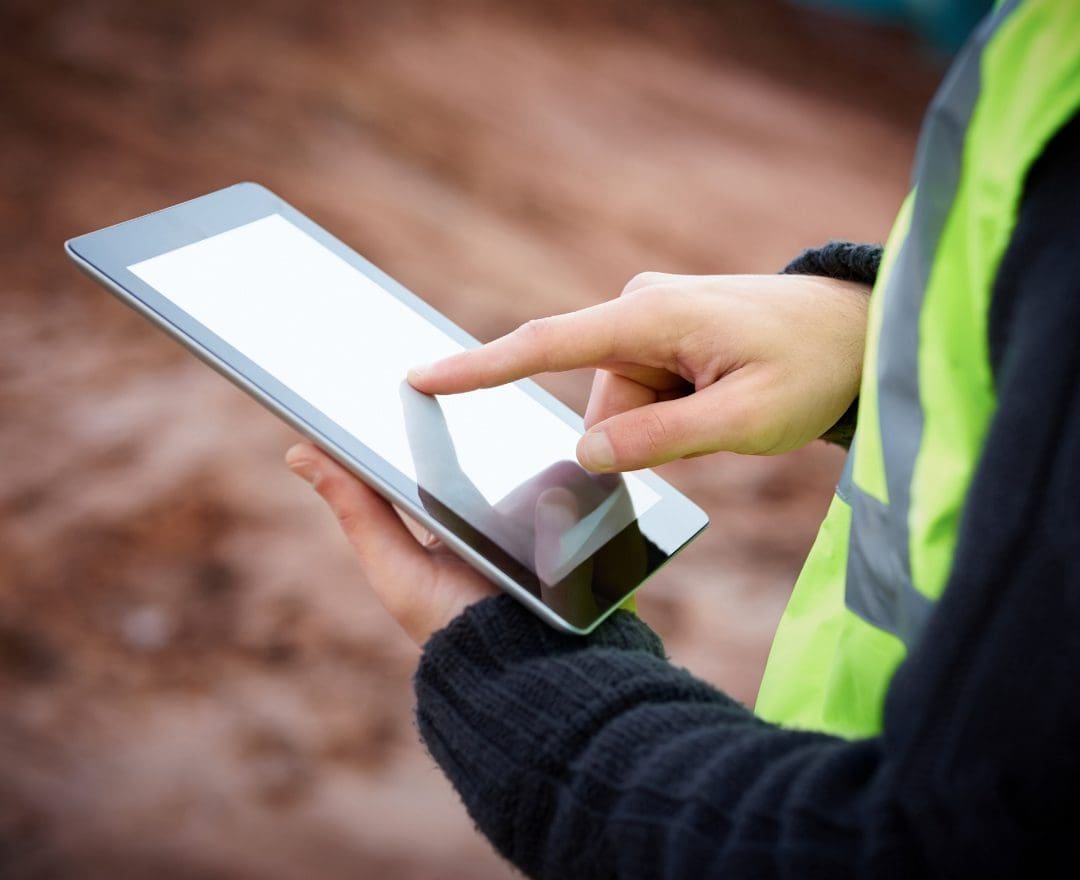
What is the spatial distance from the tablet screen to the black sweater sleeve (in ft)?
0.56

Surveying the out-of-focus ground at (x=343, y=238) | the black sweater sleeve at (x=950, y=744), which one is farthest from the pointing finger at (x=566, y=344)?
the out-of-focus ground at (x=343, y=238)

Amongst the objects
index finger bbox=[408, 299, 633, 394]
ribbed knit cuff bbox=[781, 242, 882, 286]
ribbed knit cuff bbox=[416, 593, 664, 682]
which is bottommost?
ribbed knit cuff bbox=[416, 593, 664, 682]

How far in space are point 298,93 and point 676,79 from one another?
1160mm

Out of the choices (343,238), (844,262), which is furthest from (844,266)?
(343,238)

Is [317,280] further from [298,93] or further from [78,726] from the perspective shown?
[298,93]

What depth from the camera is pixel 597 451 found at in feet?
2.16

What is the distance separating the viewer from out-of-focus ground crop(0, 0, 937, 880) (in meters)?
1.33

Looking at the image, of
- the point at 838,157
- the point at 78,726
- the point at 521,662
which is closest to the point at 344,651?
the point at 78,726

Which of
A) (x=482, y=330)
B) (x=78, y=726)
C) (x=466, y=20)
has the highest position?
(x=466, y=20)

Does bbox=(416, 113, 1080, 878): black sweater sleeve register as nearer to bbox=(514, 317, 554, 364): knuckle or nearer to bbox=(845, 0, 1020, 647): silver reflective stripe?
bbox=(845, 0, 1020, 647): silver reflective stripe

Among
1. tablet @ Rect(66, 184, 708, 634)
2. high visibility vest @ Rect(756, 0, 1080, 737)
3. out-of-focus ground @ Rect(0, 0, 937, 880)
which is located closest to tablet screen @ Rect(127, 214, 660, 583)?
tablet @ Rect(66, 184, 708, 634)

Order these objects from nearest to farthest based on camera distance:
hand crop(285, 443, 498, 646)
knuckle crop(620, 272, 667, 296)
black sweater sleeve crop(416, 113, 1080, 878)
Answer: black sweater sleeve crop(416, 113, 1080, 878)
hand crop(285, 443, 498, 646)
knuckle crop(620, 272, 667, 296)

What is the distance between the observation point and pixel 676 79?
10.4 feet

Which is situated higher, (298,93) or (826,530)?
(826,530)
